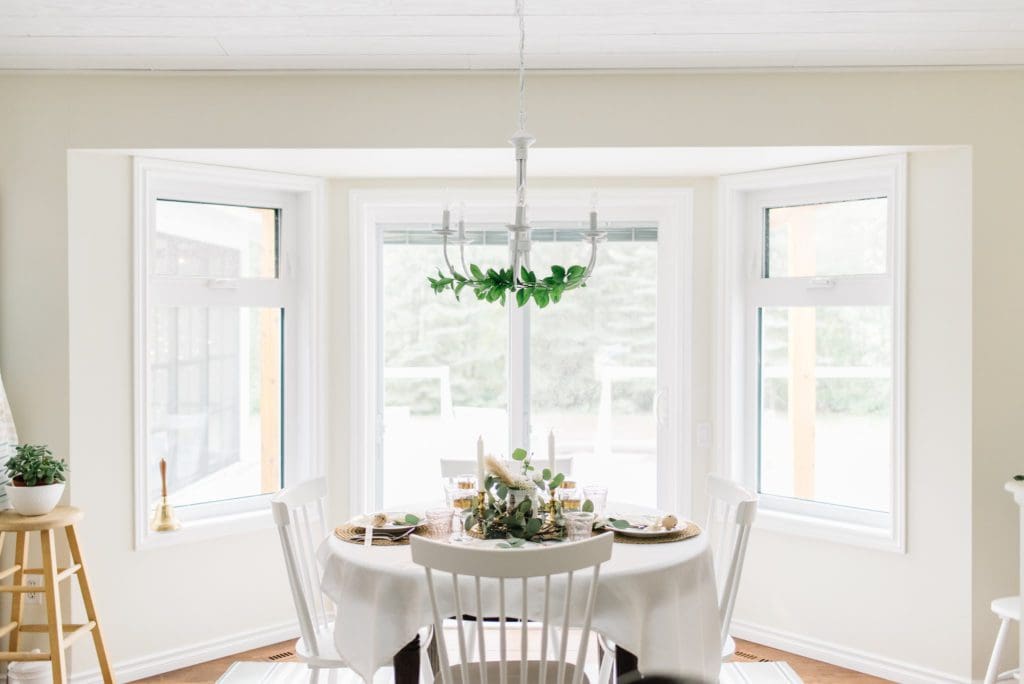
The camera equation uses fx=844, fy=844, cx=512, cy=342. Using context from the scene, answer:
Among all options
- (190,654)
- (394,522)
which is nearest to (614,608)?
(394,522)

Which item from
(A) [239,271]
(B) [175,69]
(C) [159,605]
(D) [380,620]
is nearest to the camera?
(D) [380,620]

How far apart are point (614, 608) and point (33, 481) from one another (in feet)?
6.57

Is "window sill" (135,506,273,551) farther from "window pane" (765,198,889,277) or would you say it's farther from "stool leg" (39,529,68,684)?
"window pane" (765,198,889,277)

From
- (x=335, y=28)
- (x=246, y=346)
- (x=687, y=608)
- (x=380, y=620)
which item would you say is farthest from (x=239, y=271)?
(x=687, y=608)

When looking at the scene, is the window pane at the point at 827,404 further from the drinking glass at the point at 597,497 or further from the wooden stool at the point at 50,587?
the wooden stool at the point at 50,587

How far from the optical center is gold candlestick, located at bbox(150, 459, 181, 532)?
11.2 ft

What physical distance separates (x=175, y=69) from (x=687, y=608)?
2612 mm

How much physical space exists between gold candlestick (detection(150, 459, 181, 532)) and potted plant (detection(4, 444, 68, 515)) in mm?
551

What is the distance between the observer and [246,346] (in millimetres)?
3801

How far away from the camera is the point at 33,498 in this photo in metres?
2.84

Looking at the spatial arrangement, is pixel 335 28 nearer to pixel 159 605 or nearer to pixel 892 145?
pixel 892 145

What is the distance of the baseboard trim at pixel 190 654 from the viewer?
329 centimetres

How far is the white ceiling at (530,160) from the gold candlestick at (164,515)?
1.28 metres

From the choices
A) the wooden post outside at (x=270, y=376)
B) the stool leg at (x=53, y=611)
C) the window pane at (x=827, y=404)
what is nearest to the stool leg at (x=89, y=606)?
the stool leg at (x=53, y=611)
